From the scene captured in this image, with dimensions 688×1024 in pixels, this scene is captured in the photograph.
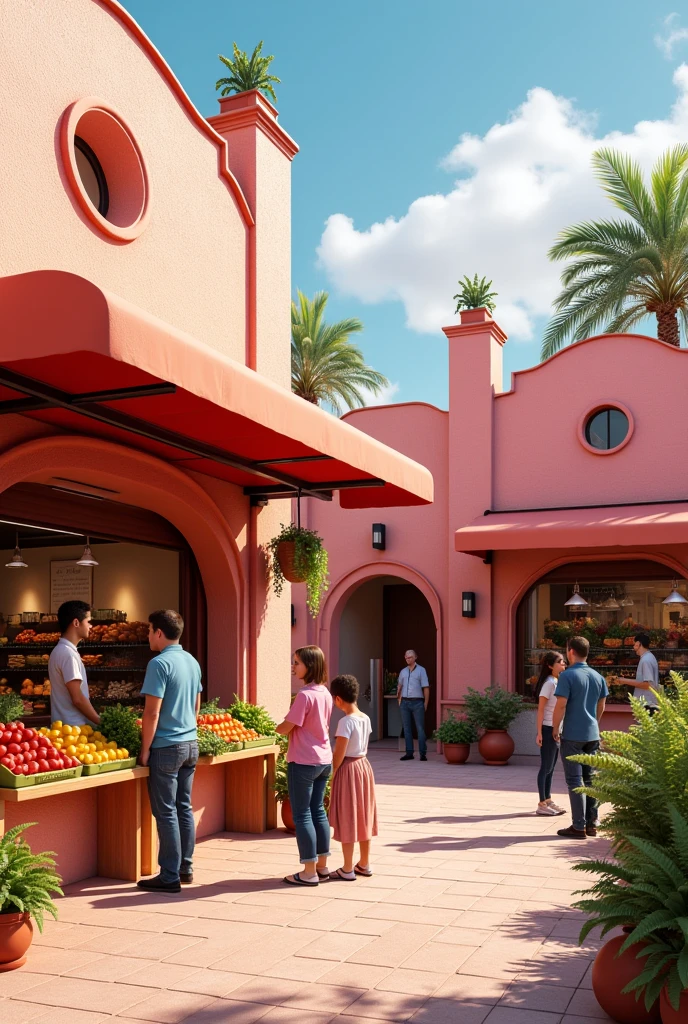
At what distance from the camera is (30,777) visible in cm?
629

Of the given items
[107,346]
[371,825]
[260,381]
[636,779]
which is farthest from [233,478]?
[636,779]

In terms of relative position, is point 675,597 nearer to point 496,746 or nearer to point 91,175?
point 496,746

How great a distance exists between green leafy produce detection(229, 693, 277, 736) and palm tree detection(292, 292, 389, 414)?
15.6 m

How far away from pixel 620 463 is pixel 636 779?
35.7 ft

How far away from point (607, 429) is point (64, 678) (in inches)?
414

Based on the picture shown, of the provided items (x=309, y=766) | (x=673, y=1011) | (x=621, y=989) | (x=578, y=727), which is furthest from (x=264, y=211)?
(x=673, y=1011)

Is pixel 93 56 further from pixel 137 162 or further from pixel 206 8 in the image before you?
pixel 206 8

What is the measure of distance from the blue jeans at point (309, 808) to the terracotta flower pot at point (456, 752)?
25.7ft

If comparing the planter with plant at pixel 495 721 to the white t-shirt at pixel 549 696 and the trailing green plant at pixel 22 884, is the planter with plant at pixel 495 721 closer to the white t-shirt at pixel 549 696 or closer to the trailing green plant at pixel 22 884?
the white t-shirt at pixel 549 696

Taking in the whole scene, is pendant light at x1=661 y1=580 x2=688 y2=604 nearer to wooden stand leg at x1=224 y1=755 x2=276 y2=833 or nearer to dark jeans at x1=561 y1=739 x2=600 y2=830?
dark jeans at x1=561 y1=739 x2=600 y2=830

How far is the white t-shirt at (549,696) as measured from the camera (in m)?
10.4

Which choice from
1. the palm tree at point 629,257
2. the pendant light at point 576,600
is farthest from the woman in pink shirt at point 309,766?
the palm tree at point 629,257

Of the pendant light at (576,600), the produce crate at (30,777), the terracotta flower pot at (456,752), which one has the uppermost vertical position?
the pendant light at (576,600)

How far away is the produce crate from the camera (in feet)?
20.3
